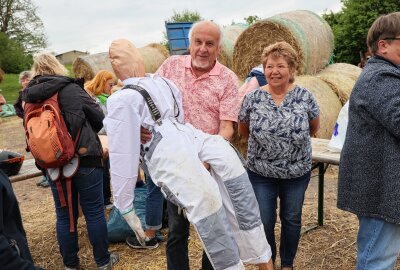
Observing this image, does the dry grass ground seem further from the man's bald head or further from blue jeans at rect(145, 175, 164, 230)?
the man's bald head

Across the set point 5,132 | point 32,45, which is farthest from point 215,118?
point 32,45

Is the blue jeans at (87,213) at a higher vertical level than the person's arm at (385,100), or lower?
lower

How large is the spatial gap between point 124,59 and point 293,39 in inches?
175

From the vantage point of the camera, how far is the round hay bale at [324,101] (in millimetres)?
5703

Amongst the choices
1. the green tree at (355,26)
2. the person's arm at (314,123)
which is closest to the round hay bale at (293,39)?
the person's arm at (314,123)

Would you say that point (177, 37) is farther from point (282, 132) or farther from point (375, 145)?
point (375, 145)

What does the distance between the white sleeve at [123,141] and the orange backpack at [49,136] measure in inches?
36.0

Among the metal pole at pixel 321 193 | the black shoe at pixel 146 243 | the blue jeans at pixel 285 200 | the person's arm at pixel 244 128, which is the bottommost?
the black shoe at pixel 146 243

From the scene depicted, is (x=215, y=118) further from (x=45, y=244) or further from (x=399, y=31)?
(x=45, y=244)

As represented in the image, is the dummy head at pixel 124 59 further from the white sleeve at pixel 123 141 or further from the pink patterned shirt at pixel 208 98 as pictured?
the pink patterned shirt at pixel 208 98

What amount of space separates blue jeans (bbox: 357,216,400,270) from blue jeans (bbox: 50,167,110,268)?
1.91 metres

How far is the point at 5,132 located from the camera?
12102 millimetres

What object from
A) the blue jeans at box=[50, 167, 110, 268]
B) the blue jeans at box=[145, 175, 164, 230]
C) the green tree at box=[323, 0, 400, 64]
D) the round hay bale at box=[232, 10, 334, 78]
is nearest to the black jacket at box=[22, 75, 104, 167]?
the blue jeans at box=[50, 167, 110, 268]

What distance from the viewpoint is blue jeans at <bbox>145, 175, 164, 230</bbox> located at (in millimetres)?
3594
